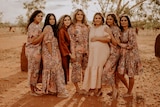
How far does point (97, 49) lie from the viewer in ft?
22.8

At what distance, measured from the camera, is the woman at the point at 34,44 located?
6871 mm

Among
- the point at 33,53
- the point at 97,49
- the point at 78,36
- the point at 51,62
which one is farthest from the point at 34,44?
the point at 97,49

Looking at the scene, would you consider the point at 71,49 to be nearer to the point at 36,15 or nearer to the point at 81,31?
the point at 81,31

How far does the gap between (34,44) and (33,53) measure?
216mm

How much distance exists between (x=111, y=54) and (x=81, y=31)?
33.8 inches

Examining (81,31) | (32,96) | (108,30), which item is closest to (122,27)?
(108,30)

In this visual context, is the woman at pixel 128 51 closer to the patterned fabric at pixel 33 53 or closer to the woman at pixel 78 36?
the woman at pixel 78 36

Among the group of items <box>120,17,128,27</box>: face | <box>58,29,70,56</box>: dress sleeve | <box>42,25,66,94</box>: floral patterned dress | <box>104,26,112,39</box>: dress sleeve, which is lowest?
<box>42,25,66,94</box>: floral patterned dress

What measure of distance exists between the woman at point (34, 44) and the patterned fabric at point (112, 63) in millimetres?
1525

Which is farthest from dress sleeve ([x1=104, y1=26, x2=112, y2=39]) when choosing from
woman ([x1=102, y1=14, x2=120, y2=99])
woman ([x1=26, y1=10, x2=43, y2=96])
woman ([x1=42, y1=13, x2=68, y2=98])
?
woman ([x1=26, y1=10, x2=43, y2=96])

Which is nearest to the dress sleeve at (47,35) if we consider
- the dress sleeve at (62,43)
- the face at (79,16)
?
the dress sleeve at (62,43)

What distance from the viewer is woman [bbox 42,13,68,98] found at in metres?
6.91

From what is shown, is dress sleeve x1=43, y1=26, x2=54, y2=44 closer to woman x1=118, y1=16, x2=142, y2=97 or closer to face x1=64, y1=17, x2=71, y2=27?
face x1=64, y1=17, x2=71, y2=27

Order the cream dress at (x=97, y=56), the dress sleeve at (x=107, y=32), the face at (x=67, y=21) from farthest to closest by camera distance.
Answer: the face at (x=67, y=21) → the cream dress at (x=97, y=56) → the dress sleeve at (x=107, y=32)
